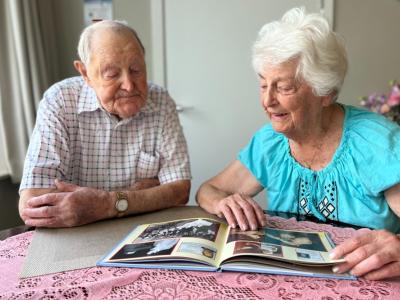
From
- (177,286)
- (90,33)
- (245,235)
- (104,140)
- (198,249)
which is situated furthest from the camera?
(104,140)

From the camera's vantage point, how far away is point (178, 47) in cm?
270

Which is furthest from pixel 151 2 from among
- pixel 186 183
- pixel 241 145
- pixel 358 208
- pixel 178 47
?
pixel 358 208

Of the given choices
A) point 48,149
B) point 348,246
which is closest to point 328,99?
point 348,246

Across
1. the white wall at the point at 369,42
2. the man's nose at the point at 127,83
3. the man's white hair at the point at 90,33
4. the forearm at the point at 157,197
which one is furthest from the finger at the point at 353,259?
the white wall at the point at 369,42

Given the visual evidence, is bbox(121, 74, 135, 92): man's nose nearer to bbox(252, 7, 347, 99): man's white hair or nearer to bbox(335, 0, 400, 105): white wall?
bbox(252, 7, 347, 99): man's white hair

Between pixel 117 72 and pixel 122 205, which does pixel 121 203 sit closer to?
pixel 122 205

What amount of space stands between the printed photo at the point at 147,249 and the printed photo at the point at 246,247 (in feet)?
0.46

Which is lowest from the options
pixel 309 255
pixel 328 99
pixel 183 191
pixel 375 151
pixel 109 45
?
pixel 183 191

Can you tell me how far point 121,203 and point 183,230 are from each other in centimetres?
28

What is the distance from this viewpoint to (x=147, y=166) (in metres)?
1.43

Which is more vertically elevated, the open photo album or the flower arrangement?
the flower arrangement

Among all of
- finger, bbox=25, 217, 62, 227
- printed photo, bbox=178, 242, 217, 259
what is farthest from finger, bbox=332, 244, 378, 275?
finger, bbox=25, 217, 62, 227

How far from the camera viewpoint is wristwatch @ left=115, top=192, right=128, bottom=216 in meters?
1.17

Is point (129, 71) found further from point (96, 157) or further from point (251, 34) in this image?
point (251, 34)
